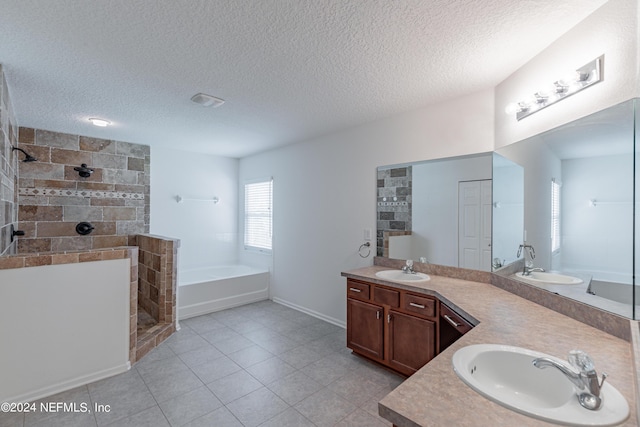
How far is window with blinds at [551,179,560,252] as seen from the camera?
1787 millimetres

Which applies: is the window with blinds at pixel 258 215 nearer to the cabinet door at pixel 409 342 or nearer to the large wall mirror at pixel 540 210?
the large wall mirror at pixel 540 210

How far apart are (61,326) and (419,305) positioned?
2829 millimetres

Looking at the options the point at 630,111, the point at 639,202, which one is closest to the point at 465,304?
the point at 639,202

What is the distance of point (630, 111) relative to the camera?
1.31 metres

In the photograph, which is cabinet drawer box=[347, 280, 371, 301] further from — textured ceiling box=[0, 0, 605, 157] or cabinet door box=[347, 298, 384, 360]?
textured ceiling box=[0, 0, 605, 157]

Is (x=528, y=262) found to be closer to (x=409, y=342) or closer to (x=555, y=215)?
(x=555, y=215)

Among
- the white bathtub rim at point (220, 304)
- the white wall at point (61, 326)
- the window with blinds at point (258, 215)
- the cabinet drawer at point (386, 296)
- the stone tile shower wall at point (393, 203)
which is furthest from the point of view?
the window with blinds at point (258, 215)

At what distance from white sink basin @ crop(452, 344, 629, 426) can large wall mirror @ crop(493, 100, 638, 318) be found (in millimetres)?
561

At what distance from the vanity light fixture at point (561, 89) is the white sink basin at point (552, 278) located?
3.47 ft

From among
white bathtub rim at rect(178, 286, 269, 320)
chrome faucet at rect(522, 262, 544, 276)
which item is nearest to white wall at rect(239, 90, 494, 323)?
white bathtub rim at rect(178, 286, 269, 320)

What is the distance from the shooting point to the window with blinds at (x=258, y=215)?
4.91 meters

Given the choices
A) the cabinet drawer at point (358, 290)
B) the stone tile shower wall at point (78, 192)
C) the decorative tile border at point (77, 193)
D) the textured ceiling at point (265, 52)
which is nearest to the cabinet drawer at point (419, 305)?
the cabinet drawer at point (358, 290)

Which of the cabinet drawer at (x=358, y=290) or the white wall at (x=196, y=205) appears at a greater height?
the white wall at (x=196, y=205)

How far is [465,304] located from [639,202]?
997mm
